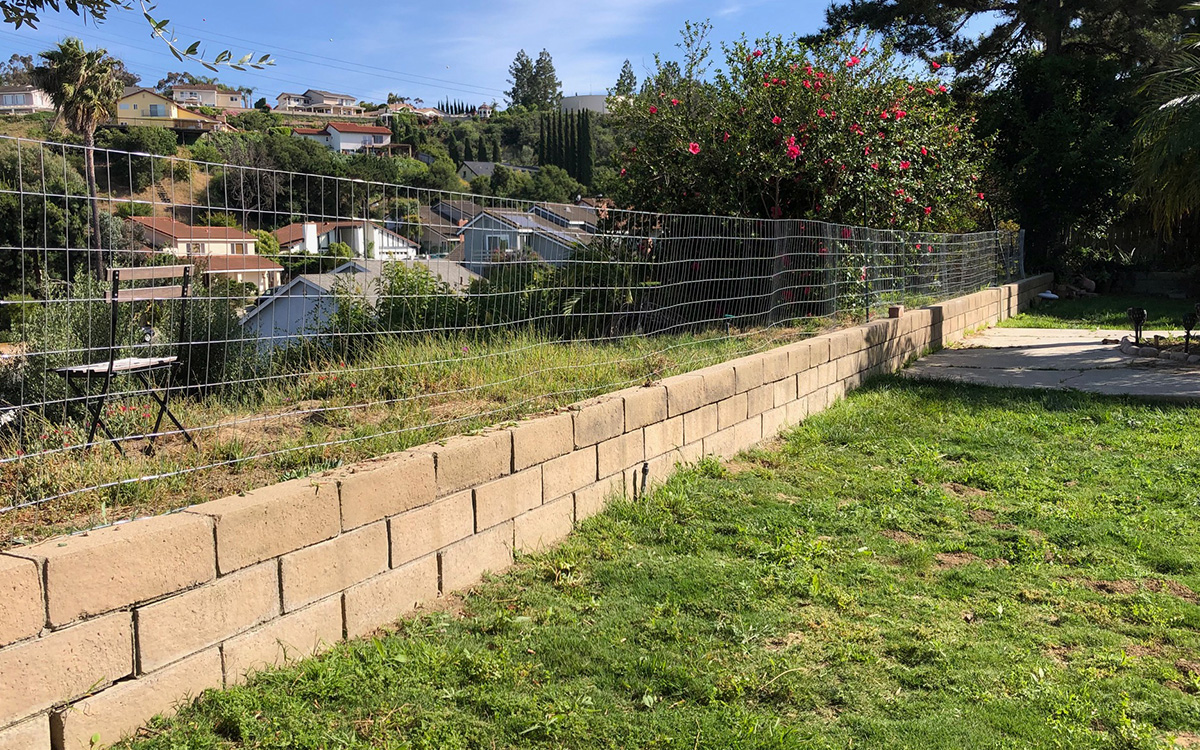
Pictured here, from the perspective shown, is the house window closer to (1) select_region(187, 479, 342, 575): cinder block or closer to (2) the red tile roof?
(2) the red tile roof

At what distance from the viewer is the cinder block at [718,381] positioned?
21.2 ft

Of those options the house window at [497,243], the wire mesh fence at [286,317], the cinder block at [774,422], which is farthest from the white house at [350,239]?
the cinder block at [774,422]

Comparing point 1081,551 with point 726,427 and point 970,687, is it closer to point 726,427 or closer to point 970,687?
point 970,687

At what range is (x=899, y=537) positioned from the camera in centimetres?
521

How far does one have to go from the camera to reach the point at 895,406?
8492 millimetres

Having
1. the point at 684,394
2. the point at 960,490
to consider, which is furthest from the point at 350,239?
the point at 960,490

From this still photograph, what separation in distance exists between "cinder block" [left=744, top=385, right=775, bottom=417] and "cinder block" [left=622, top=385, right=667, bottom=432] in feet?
4.24

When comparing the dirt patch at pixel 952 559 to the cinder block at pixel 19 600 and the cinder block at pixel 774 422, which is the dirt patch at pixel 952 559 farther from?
the cinder block at pixel 19 600

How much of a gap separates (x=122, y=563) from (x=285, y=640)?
0.76 metres

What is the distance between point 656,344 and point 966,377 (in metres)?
4.81

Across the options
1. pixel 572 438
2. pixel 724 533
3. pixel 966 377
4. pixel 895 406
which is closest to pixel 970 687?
pixel 724 533

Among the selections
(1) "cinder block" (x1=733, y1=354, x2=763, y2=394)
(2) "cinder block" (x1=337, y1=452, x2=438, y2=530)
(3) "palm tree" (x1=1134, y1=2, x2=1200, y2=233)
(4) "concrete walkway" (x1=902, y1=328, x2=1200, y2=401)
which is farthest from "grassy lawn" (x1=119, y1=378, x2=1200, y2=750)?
(3) "palm tree" (x1=1134, y1=2, x2=1200, y2=233)

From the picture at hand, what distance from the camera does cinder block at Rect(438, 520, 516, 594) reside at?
4289 millimetres

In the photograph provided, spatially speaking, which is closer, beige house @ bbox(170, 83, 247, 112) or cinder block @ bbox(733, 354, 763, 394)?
cinder block @ bbox(733, 354, 763, 394)
